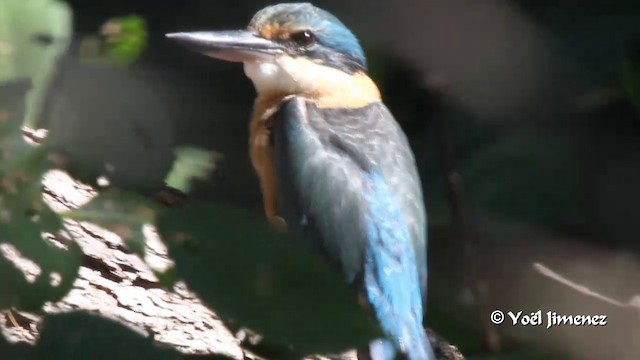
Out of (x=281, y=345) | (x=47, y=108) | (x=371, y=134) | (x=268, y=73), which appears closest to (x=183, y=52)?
(x=268, y=73)

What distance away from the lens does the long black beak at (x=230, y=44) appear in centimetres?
101

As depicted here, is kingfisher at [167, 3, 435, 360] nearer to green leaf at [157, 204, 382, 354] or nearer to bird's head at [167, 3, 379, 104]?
bird's head at [167, 3, 379, 104]

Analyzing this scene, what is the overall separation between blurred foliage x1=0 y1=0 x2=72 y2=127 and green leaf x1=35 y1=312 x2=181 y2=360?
10 cm

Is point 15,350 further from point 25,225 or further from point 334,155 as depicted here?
point 334,155

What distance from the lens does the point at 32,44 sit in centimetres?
42

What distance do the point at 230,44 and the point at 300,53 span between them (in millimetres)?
144

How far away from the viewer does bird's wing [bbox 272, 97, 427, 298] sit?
92 centimetres

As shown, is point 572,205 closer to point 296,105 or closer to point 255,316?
point 296,105

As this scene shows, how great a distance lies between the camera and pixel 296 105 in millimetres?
1125

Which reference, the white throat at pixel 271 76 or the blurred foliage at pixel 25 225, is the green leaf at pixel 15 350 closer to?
the blurred foliage at pixel 25 225

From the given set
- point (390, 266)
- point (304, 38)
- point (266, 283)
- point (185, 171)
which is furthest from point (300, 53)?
point (266, 283)

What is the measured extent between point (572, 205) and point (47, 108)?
29.6 inches

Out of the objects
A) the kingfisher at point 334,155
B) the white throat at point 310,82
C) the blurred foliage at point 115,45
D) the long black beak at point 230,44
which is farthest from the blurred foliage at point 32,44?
the white throat at point 310,82

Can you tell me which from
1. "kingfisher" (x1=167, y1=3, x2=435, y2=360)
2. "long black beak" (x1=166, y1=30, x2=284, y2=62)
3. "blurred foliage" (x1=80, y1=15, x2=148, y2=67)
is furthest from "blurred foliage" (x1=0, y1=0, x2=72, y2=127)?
"long black beak" (x1=166, y1=30, x2=284, y2=62)
